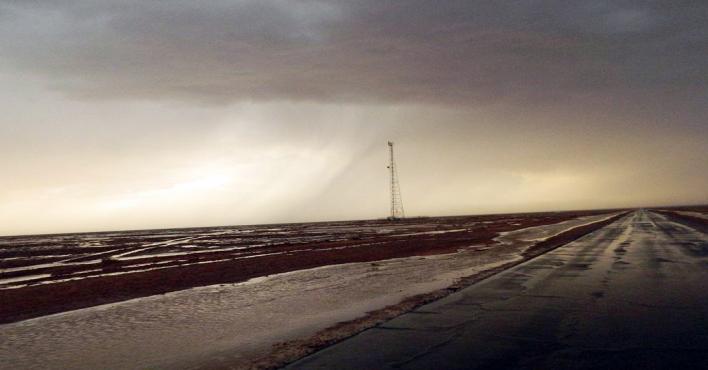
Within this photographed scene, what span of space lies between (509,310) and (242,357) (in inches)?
298

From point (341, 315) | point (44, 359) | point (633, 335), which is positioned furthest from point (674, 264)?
point (44, 359)

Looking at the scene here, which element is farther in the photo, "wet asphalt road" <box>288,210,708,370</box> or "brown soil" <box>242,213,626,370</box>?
"brown soil" <box>242,213,626,370</box>

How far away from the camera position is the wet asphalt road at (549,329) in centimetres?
868

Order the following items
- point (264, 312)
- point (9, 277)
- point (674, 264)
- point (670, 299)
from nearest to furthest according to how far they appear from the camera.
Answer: point (670, 299) < point (264, 312) < point (674, 264) < point (9, 277)

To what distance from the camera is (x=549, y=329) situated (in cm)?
1094

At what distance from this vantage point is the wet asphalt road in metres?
8.68

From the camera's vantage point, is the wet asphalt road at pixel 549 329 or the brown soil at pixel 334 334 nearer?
the wet asphalt road at pixel 549 329

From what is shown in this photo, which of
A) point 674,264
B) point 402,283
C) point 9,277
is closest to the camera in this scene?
point 402,283

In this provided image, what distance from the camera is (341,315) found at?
1449 cm

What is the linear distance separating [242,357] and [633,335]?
8.65 metres

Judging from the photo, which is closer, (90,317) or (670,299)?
(670,299)

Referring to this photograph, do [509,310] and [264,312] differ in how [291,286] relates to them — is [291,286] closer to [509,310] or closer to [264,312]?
[264,312]

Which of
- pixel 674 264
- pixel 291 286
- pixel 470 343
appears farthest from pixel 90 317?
pixel 674 264

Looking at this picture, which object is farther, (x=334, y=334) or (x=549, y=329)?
(x=334, y=334)
